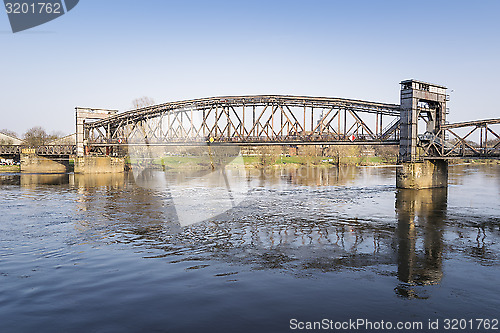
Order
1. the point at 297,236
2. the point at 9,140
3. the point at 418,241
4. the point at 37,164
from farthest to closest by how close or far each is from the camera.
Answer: the point at 9,140
the point at 37,164
the point at 297,236
the point at 418,241

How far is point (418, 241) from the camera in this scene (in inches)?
888

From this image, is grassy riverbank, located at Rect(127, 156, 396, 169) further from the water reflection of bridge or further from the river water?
the river water

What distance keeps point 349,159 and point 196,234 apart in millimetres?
133817

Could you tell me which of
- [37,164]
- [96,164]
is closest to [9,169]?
[37,164]

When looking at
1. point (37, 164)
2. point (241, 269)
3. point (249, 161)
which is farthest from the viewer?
point (249, 161)

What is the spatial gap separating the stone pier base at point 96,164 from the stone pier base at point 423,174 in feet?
220

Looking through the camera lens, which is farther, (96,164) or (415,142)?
(96,164)

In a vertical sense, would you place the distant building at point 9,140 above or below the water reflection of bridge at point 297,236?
above

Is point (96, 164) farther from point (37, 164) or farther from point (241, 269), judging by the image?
point (241, 269)

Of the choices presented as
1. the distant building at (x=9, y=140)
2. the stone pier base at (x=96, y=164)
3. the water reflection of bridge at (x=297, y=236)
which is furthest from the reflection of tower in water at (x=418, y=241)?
the distant building at (x=9, y=140)

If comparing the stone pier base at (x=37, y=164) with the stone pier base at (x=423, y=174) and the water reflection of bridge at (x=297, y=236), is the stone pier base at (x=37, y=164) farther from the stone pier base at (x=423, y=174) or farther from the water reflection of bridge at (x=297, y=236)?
the stone pier base at (x=423, y=174)

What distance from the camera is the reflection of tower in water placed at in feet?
51.4

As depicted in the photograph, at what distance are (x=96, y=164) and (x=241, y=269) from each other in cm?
8183

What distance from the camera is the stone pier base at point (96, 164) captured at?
293 ft
